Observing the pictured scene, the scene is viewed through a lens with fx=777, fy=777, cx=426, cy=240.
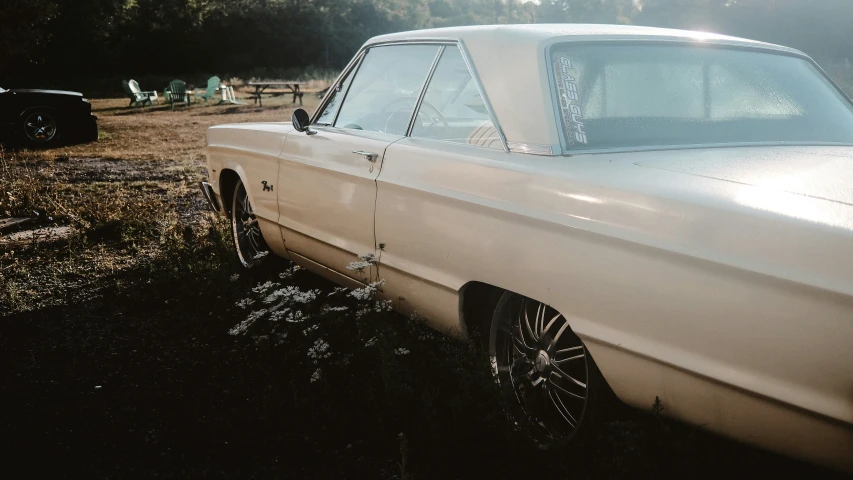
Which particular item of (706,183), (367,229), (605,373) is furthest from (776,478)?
(367,229)

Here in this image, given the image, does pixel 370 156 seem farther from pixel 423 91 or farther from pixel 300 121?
Result: pixel 300 121

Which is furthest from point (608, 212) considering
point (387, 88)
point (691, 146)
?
point (387, 88)

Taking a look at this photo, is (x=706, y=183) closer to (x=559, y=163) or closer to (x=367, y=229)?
(x=559, y=163)

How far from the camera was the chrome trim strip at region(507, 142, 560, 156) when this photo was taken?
2611 millimetres

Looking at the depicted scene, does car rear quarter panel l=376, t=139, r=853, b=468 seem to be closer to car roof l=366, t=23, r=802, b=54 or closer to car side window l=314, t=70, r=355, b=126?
car roof l=366, t=23, r=802, b=54

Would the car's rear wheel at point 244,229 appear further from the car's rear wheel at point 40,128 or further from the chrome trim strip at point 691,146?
the car's rear wheel at point 40,128

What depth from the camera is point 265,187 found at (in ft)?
14.5

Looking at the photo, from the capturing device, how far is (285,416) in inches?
127

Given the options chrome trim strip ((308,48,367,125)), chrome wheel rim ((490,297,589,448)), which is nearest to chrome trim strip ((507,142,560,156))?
chrome wheel rim ((490,297,589,448))

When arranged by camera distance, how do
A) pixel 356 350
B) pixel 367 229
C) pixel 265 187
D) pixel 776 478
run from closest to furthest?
pixel 776 478 < pixel 367 229 < pixel 356 350 < pixel 265 187

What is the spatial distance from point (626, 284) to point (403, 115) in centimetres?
170

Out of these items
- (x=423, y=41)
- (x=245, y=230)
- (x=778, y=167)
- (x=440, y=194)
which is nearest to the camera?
(x=778, y=167)

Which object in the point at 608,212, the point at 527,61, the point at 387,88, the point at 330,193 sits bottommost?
the point at 330,193

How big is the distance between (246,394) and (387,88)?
1629 millimetres
